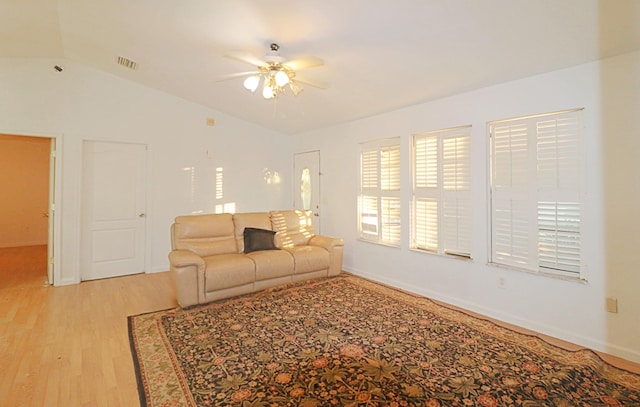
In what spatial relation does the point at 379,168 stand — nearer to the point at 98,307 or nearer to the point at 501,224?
Result: the point at 501,224

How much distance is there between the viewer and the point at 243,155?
5996mm

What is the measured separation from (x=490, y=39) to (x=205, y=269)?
11.5ft

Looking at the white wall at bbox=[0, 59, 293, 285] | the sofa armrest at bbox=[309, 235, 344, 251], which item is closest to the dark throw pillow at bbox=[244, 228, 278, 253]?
the sofa armrest at bbox=[309, 235, 344, 251]

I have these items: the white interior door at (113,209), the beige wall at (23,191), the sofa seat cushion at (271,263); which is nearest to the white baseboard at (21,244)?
the beige wall at (23,191)

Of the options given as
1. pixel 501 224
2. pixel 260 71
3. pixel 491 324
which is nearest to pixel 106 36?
pixel 260 71

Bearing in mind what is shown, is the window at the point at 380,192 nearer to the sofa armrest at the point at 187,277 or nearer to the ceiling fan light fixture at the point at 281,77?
the ceiling fan light fixture at the point at 281,77

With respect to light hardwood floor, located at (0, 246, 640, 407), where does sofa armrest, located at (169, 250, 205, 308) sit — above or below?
above

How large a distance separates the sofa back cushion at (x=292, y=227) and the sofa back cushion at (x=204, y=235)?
0.67 meters

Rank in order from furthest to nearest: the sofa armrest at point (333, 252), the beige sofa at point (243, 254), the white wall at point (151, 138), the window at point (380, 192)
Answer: the sofa armrest at point (333, 252)
the window at point (380, 192)
the white wall at point (151, 138)
the beige sofa at point (243, 254)

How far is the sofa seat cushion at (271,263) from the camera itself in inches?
155

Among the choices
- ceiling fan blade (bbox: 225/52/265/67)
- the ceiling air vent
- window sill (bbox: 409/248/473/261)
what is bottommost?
window sill (bbox: 409/248/473/261)

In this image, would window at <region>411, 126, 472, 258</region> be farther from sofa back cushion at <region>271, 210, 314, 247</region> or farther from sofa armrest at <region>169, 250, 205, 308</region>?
sofa armrest at <region>169, 250, 205, 308</region>

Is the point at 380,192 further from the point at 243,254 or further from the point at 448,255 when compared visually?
the point at 243,254

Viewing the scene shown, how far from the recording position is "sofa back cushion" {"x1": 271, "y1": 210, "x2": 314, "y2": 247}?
468 cm
